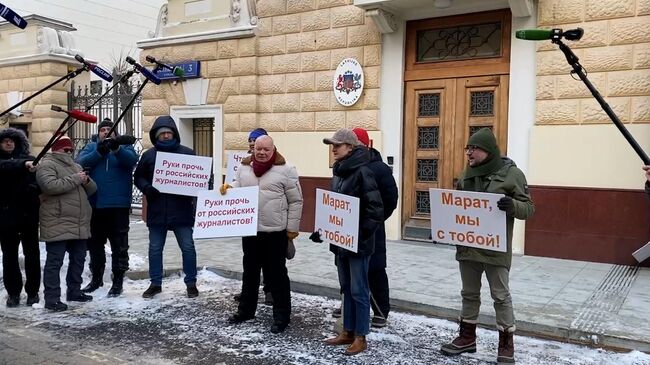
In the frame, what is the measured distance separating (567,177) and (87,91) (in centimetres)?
1184

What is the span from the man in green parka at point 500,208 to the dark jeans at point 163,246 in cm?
294

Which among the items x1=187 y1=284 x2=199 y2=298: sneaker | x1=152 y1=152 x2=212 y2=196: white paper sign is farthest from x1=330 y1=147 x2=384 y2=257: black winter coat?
x1=187 y1=284 x2=199 y2=298: sneaker

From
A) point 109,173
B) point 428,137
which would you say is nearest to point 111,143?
point 109,173

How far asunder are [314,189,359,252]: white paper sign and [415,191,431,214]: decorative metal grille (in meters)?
4.67

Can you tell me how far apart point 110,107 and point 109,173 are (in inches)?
343

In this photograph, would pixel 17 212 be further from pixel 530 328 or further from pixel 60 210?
pixel 530 328

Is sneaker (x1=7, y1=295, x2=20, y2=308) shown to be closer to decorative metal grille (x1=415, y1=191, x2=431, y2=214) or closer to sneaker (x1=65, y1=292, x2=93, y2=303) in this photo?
sneaker (x1=65, y1=292, x2=93, y2=303)

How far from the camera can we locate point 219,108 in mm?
11000

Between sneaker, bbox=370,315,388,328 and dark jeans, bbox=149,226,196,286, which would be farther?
dark jeans, bbox=149,226,196,286

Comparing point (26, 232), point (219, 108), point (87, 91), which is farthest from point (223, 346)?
point (87, 91)

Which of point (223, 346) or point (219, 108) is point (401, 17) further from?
point (223, 346)

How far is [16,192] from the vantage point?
5.37 metres

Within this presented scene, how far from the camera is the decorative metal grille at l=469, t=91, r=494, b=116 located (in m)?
8.46

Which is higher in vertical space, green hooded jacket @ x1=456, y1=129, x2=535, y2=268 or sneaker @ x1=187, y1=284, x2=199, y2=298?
green hooded jacket @ x1=456, y1=129, x2=535, y2=268
